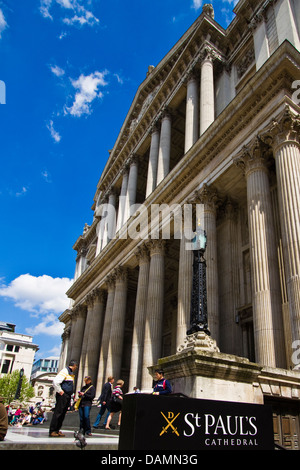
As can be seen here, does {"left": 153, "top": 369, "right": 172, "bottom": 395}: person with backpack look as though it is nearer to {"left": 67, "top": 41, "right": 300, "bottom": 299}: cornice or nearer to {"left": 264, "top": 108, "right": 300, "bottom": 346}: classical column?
{"left": 264, "top": 108, "right": 300, "bottom": 346}: classical column

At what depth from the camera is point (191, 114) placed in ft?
84.3

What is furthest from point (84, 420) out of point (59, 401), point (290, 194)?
point (290, 194)

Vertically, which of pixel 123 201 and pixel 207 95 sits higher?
pixel 207 95

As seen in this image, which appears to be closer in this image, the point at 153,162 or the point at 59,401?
the point at 59,401

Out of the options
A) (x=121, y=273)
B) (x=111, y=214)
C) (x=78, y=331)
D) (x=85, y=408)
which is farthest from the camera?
(x=78, y=331)

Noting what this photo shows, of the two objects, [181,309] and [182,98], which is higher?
[182,98]

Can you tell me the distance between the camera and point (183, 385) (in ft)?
24.4

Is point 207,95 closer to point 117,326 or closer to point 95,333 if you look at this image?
point 117,326

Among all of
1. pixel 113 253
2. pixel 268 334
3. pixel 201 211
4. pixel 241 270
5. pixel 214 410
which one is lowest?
pixel 214 410

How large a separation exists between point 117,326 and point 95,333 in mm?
5972

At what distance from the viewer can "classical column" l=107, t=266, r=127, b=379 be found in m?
26.6
